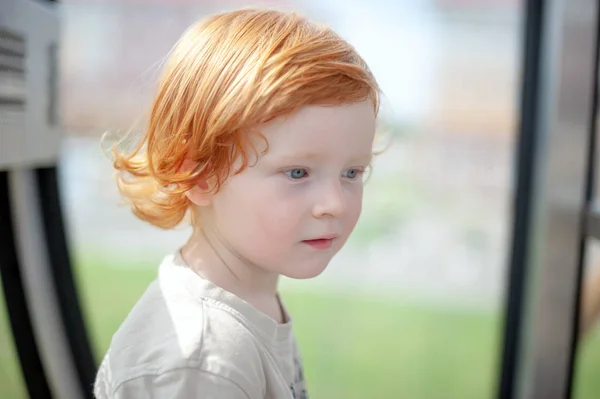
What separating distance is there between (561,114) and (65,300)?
1.38m

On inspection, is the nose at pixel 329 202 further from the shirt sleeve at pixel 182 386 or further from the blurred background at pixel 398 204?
the blurred background at pixel 398 204

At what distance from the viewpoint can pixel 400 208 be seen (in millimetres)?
3314

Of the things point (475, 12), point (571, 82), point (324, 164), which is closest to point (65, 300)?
point (324, 164)

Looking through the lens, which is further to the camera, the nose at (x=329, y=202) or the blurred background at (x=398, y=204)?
the blurred background at (x=398, y=204)

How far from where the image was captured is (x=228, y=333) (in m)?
0.80

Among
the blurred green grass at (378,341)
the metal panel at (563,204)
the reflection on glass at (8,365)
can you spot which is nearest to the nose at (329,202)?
the metal panel at (563,204)

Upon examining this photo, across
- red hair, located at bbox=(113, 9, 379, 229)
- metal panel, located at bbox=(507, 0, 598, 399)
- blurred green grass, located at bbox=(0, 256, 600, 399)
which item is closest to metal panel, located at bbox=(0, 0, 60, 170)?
red hair, located at bbox=(113, 9, 379, 229)

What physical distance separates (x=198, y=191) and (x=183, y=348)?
0.20m

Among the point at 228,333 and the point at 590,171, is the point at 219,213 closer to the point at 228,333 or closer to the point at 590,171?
the point at 228,333

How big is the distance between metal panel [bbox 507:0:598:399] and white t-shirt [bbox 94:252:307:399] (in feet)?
3.24

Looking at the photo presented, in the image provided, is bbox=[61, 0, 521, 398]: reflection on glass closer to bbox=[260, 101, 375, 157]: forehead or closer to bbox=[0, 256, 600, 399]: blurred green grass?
bbox=[0, 256, 600, 399]: blurred green grass

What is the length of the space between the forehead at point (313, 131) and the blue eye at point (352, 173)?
0.15ft

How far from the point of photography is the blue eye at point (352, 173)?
0.85 metres

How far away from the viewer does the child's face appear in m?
0.79
